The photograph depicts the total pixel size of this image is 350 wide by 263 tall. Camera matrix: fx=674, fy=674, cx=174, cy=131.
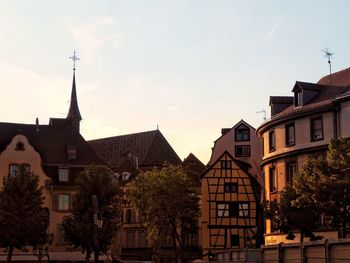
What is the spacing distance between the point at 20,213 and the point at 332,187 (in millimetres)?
29056

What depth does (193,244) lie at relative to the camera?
71188 millimetres

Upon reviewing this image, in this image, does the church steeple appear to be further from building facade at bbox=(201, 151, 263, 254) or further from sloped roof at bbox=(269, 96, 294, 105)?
sloped roof at bbox=(269, 96, 294, 105)

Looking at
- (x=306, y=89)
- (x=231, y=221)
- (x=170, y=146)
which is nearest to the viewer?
(x=306, y=89)

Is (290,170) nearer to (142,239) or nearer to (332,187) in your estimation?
(332,187)

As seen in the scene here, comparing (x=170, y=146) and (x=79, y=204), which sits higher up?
(x=170, y=146)

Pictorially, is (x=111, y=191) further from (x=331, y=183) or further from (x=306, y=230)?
(x=331, y=183)

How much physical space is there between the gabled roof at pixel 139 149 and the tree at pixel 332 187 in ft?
162

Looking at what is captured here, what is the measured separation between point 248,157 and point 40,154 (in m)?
22.3

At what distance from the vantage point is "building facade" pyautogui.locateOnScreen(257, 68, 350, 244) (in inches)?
1702

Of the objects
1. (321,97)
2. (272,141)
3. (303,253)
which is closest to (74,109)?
(272,141)

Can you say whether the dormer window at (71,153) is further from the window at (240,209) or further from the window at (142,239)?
the window at (240,209)

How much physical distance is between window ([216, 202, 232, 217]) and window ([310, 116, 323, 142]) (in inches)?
846

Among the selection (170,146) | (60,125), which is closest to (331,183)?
(60,125)

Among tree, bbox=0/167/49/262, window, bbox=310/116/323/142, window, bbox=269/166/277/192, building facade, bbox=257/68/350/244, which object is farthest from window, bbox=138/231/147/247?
window, bbox=310/116/323/142
